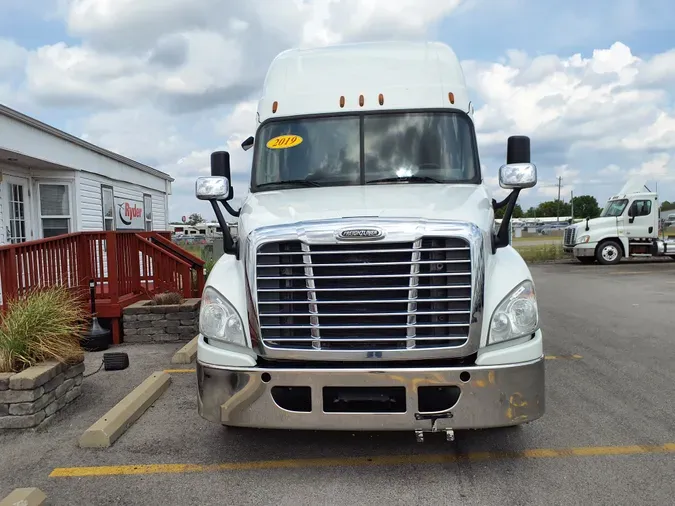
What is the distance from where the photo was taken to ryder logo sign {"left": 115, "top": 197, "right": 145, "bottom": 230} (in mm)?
13375

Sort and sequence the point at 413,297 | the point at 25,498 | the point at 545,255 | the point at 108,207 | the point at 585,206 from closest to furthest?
1. the point at 25,498
2. the point at 413,297
3. the point at 108,207
4. the point at 545,255
5. the point at 585,206

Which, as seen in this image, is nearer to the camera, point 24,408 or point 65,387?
point 24,408

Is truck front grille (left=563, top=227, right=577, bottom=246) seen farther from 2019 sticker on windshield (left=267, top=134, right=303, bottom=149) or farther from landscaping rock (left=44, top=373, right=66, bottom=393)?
landscaping rock (left=44, top=373, right=66, bottom=393)

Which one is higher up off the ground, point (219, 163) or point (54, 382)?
point (219, 163)

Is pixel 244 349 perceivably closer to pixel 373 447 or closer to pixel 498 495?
pixel 373 447

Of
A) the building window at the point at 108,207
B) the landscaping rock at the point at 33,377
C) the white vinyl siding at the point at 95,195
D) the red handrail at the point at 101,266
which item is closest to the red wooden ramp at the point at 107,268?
the red handrail at the point at 101,266

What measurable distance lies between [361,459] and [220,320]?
1.35 meters

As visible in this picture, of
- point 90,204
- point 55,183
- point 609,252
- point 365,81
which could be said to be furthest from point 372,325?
point 609,252

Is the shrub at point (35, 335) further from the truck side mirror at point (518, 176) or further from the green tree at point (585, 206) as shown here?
the green tree at point (585, 206)

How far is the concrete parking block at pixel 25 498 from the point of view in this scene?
3.04 m

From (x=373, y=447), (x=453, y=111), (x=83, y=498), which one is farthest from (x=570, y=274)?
(x=83, y=498)

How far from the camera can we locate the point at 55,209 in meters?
11.2

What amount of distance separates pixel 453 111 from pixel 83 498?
405 cm

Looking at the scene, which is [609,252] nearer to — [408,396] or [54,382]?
[408,396]
